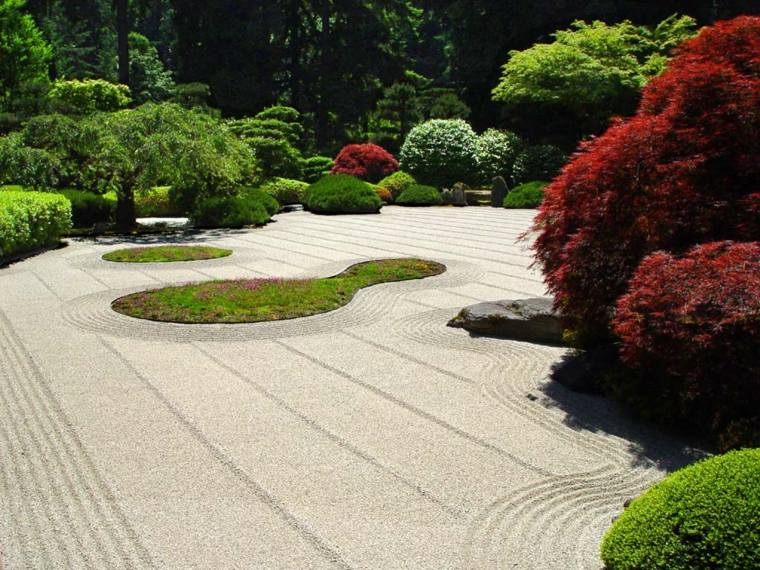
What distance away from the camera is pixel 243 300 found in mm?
9023

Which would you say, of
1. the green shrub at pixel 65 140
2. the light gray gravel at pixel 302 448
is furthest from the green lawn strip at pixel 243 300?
the green shrub at pixel 65 140

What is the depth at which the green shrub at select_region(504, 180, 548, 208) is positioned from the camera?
24.6 metres

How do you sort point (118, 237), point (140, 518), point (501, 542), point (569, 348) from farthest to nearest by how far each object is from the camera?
point (118, 237) → point (569, 348) → point (140, 518) → point (501, 542)

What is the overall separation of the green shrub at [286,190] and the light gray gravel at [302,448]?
17.5 meters

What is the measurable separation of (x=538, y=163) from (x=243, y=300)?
20.8 m

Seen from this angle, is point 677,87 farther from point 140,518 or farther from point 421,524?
point 140,518

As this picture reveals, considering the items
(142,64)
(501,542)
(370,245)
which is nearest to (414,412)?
(501,542)

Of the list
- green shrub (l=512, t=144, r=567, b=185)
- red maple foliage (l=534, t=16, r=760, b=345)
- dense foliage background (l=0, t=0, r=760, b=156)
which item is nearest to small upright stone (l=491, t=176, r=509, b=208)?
green shrub (l=512, t=144, r=567, b=185)

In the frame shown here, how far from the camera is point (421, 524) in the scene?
372cm

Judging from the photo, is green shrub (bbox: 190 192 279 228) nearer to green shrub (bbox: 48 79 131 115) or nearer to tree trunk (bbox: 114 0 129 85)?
green shrub (bbox: 48 79 131 115)

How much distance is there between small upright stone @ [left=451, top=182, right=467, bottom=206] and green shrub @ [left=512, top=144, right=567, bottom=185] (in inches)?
103

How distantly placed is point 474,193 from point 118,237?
15.1 m

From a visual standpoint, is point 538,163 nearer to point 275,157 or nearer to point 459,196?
point 459,196

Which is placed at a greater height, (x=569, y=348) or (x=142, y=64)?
(x=142, y=64)
